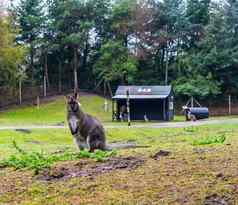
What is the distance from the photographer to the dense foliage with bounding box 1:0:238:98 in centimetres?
6831

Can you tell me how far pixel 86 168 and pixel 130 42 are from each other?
6736 centimetres

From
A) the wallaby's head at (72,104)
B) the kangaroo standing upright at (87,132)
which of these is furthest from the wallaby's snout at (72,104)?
the kangaroo standing upright at (87,132)

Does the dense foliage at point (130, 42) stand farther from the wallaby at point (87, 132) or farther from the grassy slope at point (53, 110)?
the wallaby at point (87, 132)

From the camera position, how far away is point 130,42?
74.9m

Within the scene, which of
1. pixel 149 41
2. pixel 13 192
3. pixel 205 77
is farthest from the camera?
pixel 149 41

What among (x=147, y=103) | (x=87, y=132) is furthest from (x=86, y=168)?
(x=147, y=103)

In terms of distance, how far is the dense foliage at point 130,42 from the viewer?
68312mm

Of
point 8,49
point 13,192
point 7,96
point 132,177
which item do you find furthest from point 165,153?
point 7,96

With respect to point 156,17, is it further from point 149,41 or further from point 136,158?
point 136,158

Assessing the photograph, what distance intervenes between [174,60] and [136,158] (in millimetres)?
67518

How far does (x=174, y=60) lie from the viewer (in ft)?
248

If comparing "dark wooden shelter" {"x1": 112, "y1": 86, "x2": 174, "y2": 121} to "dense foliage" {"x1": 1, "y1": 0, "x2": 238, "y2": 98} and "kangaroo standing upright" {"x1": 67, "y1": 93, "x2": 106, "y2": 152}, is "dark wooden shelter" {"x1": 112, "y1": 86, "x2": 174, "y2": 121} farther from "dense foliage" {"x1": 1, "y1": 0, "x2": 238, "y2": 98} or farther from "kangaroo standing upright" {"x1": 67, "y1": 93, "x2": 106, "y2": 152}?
"kangaroo standing upright" {"x1": 67, "y1": 93, "x2": 106, "y2": 152}

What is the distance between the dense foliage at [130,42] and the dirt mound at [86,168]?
5856 centimetres

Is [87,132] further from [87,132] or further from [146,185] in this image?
[146,185]
